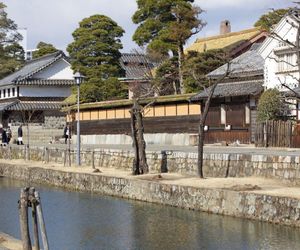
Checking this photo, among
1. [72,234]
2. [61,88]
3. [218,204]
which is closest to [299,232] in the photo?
[218,204]

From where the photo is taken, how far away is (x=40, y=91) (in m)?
53.0

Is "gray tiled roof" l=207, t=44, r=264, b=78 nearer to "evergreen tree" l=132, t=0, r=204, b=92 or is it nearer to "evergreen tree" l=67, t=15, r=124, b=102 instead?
"evergreen tree" l=132, t=0, r=204, b=92

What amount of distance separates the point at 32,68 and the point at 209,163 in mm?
37772

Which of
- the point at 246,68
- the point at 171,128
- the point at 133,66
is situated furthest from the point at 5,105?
the point at 246,68

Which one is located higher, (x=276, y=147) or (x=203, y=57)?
(x=203, y=57)

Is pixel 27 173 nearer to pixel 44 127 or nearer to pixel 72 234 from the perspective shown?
pixel 72 234

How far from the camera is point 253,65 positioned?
32.3 meters

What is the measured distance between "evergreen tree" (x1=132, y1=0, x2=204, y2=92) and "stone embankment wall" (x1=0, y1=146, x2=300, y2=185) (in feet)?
35.7

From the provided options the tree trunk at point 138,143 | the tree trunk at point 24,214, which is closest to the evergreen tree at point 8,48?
the tree trunk at point 138,143

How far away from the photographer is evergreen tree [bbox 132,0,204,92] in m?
35.5

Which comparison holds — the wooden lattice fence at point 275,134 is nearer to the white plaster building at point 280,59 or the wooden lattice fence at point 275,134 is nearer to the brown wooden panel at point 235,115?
the white plaster building at point 280,59

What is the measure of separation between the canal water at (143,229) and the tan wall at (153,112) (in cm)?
1454

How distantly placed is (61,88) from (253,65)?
84.9 ft

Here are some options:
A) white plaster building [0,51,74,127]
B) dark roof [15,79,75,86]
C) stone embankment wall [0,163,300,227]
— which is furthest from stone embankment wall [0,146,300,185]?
dark roof [15,79,75,86]
